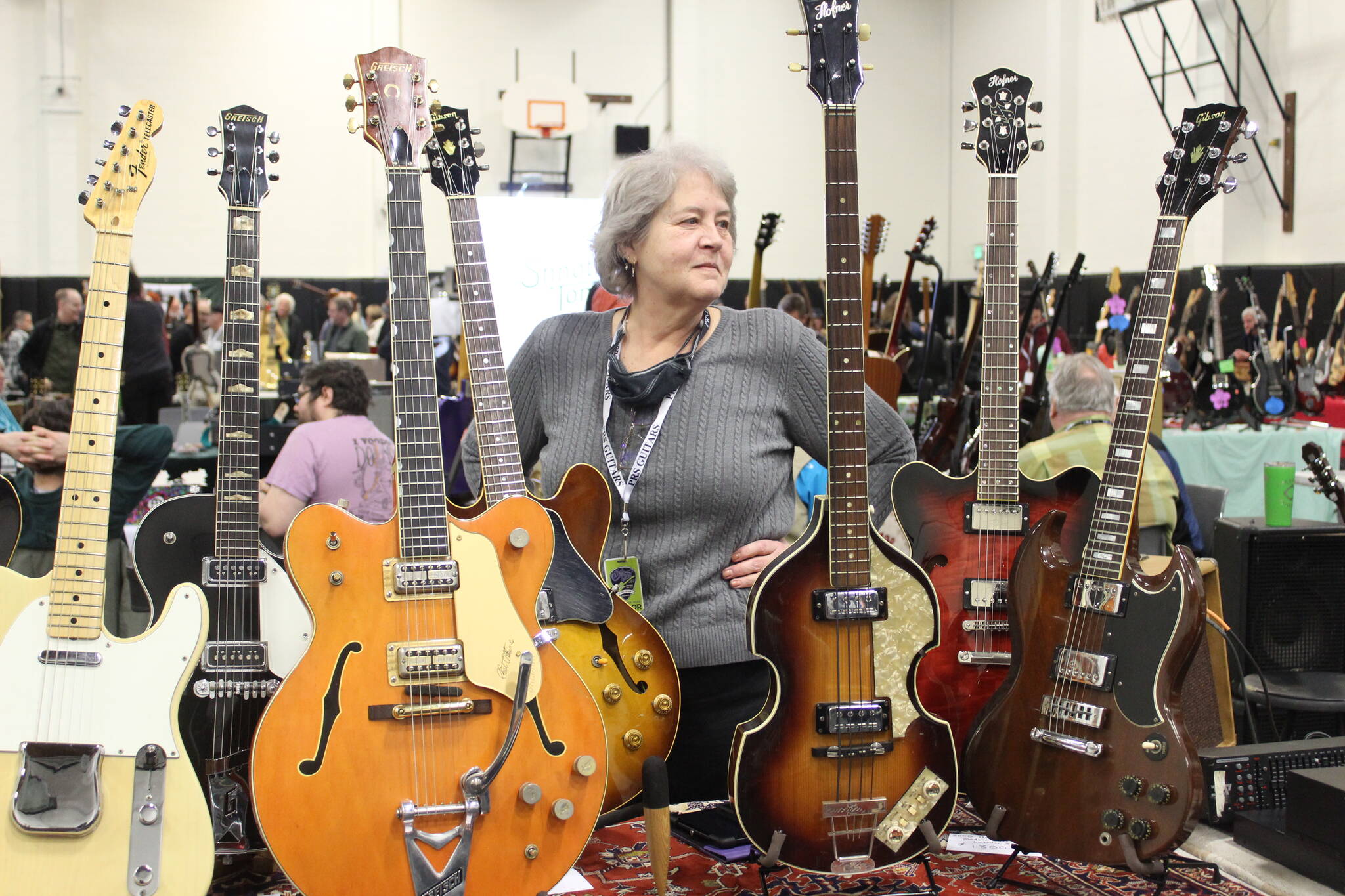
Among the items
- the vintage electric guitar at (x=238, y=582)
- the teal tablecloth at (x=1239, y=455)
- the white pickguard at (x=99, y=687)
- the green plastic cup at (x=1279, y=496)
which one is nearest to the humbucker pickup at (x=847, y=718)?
the vintage electric guitar at (x=238, y=582)

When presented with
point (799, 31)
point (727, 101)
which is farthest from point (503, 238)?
point (727, 101)

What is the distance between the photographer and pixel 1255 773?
8.64ft

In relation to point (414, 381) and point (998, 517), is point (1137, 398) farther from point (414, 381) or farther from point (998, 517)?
point (414, 381)

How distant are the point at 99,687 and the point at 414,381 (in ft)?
2.30

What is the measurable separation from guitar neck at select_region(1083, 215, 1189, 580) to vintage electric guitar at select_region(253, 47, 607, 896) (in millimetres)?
1135

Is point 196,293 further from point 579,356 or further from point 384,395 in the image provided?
point 579,356

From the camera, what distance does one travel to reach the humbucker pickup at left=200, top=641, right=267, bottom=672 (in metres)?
2.17

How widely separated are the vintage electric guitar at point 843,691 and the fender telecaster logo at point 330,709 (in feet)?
2.23

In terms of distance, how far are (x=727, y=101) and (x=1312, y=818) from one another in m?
13.0

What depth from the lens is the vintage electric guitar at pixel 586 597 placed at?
83.2 inches

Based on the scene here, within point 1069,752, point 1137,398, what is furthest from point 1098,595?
point 1137,398

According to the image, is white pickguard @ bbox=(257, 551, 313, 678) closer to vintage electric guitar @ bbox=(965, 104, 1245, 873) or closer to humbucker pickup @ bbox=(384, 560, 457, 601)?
humbucker pickup @ bbox=(384, 560, 457, 601)

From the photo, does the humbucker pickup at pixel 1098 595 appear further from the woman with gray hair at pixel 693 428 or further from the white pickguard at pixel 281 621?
the white pickguard at pixel 281 621

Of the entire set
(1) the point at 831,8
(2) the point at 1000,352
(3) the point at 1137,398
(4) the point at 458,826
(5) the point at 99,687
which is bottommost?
(4) the point at 458,826
